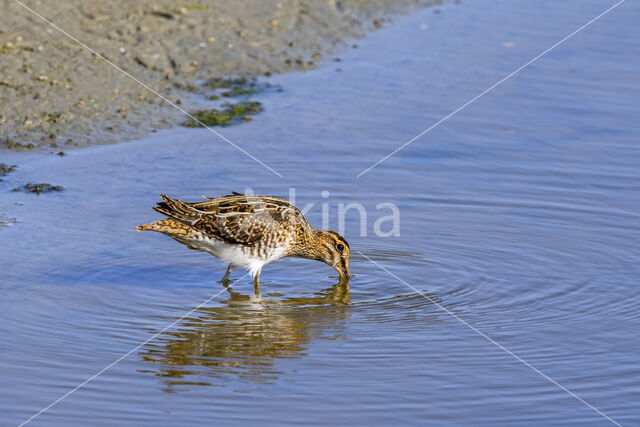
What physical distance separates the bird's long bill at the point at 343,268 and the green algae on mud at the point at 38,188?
3.36 metres

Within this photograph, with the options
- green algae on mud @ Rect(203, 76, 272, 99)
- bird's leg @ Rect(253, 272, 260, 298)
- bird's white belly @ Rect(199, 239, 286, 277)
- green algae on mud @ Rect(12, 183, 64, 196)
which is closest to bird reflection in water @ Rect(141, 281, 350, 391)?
bird's leg @ Rect(253, 272, 260, 298)

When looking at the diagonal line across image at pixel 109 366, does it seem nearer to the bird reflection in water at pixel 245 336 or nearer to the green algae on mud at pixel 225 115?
the bird reflection in water at pixel 245 336

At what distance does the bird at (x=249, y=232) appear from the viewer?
31.1 ft

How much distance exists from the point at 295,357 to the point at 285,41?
8.65 metres

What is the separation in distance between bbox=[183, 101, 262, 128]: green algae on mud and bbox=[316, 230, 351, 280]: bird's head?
11.6 feet

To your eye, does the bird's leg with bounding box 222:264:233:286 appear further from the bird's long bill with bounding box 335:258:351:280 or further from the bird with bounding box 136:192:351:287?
the bird's long bill with bounding box 335:258:351:280

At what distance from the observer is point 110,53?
1392cm

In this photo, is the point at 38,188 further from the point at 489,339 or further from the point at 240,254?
the point at 489,339

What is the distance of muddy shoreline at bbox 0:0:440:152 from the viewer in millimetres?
12633

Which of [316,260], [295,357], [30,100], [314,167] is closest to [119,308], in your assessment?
[295,357]

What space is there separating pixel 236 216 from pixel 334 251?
1.04 metres

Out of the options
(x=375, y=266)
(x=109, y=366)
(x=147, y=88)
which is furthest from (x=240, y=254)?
(x=147, y=88)

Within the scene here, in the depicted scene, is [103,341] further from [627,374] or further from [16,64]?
[16,64]

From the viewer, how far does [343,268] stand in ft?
32.3
